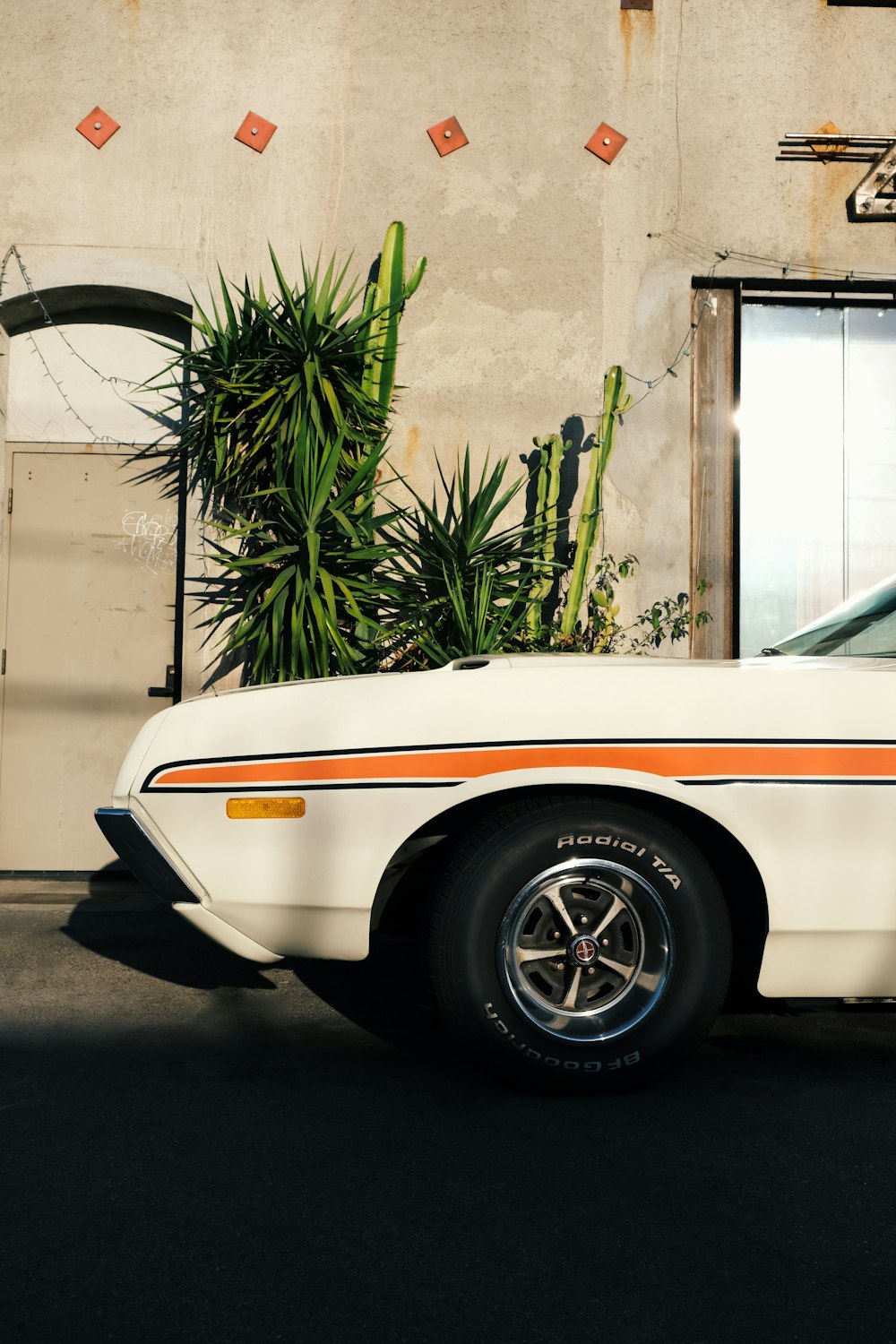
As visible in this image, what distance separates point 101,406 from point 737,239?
413cm

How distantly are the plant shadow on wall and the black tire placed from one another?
10.1ft

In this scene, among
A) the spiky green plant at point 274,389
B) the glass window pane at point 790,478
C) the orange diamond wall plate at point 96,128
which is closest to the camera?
the spiky green plant at point 274,389

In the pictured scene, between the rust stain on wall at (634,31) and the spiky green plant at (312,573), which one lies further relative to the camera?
the rust stain on wall at (634,31)

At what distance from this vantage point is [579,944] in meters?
2.82

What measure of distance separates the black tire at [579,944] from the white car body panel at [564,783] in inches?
4.7

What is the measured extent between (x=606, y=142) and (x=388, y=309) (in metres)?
1.96

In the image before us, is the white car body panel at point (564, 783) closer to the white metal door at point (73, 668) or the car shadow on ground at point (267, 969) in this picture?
the car shadow on ground at point (267, 969)

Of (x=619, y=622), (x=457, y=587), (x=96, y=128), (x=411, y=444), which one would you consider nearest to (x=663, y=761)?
(x=457, y=587)

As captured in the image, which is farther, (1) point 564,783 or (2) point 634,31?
(2) point 634,31

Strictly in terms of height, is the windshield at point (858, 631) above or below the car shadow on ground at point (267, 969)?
above

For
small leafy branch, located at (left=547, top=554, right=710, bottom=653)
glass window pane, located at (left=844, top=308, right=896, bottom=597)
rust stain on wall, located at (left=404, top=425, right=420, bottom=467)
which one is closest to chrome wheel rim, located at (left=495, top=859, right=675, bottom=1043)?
small leafy branch, located at (left=547, top=554, right=710, bottom=653)

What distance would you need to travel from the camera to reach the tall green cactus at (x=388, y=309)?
6641 millimetres

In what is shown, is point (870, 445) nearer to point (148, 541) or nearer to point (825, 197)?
point (825, 197)

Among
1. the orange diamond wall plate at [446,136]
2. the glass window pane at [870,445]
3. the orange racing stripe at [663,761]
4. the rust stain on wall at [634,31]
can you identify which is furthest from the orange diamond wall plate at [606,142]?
the orange racing stripe at [663,761]
